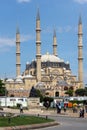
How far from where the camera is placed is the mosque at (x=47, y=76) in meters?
107

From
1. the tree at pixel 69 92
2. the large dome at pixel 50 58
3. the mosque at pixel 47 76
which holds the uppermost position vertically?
the large dome at pixel 50 58

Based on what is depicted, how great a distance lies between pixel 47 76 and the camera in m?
121

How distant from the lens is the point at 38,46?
10475 cm

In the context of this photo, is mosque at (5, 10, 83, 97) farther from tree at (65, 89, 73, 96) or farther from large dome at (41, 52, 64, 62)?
tree at (65, 89, 73, 96)

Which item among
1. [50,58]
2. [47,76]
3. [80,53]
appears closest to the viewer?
[80,53]

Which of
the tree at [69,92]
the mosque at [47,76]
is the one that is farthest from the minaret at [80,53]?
the tree at [69,92]

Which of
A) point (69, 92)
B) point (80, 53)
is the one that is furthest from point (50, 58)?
point (69, 92)

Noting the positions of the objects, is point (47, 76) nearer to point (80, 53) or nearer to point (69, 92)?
point (69, 92)

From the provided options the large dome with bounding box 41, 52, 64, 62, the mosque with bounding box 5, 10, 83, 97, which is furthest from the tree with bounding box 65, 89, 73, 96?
the large dome with bounding box 41, 52, 64, 62

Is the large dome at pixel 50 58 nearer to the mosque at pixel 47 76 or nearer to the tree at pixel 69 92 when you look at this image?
the mosque at pixel 47 76

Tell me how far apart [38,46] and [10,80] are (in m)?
16.3

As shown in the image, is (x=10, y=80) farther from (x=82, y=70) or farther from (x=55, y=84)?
(x=82, y=70)

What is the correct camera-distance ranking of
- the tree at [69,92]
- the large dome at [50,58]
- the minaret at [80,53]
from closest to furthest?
the tree at [69,92] < the minaret at [80,53] < the large dome at [50,58]

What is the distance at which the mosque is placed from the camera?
4218 inches
